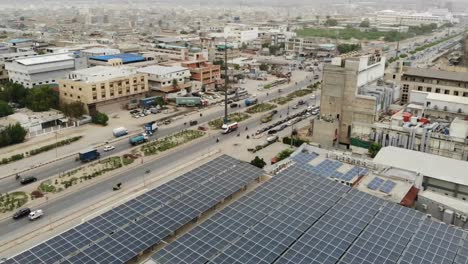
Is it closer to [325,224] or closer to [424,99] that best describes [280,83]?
[424,99]

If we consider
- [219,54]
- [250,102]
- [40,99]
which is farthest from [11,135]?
[219,54]

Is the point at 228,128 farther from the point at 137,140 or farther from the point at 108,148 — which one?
the point at 108,148

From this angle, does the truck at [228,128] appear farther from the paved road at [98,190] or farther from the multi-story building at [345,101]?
the multi-story building at [345,101]

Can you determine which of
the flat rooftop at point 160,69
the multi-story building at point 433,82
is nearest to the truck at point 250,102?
the flat rooftop at point 160,69

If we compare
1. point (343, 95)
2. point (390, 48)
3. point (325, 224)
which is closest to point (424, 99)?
point (343, 95)

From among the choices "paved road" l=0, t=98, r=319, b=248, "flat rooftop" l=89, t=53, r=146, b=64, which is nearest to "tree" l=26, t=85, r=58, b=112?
"flat rooftop" l=89, t=53, r=146, b=64

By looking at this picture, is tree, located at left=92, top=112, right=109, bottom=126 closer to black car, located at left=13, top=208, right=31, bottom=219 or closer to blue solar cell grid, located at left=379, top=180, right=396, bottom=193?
black car, located at left=13, top=208, right=31, bottom=219
